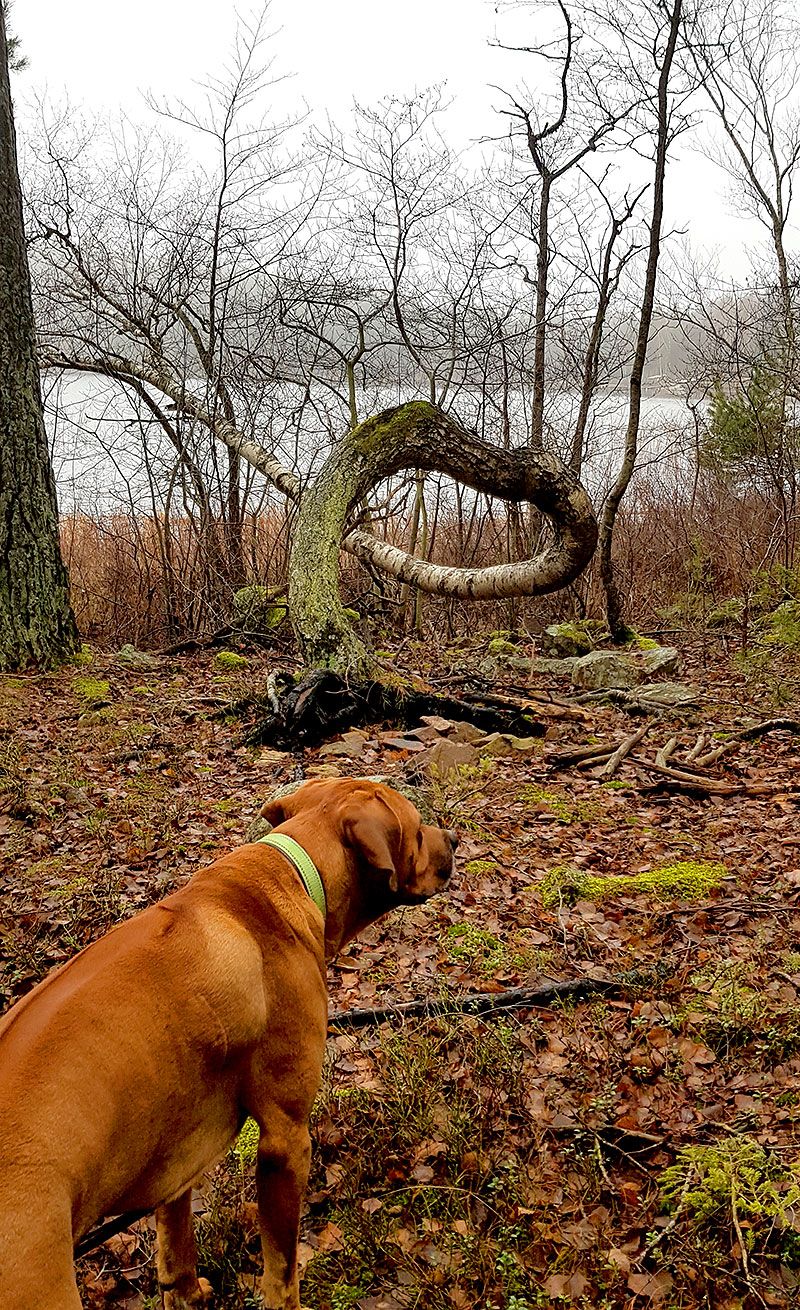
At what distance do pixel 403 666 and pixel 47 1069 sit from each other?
8.47 meters

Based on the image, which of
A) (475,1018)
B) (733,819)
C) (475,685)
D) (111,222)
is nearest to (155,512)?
(111,222)

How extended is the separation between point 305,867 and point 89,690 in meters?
6.56

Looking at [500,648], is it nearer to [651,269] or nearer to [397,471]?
[397,471]

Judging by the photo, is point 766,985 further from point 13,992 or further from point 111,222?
point 111,222

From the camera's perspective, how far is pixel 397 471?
9.33 m

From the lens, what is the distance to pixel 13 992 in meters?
3.76

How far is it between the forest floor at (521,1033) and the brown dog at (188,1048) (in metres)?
0.58

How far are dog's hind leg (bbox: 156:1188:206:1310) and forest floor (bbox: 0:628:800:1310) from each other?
0.54 feet

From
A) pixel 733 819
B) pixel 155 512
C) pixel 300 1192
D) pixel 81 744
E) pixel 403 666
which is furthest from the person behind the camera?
pixel 155 512

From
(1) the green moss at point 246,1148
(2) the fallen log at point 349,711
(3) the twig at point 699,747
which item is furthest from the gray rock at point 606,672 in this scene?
(1) the green moss at point 246,1148

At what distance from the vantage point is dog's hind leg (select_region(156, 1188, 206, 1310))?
2.32 m

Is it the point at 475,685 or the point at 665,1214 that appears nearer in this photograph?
the point at 665,1214

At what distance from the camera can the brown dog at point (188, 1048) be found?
1.58 m

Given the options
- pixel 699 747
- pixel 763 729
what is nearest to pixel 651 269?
pixel 763 729
